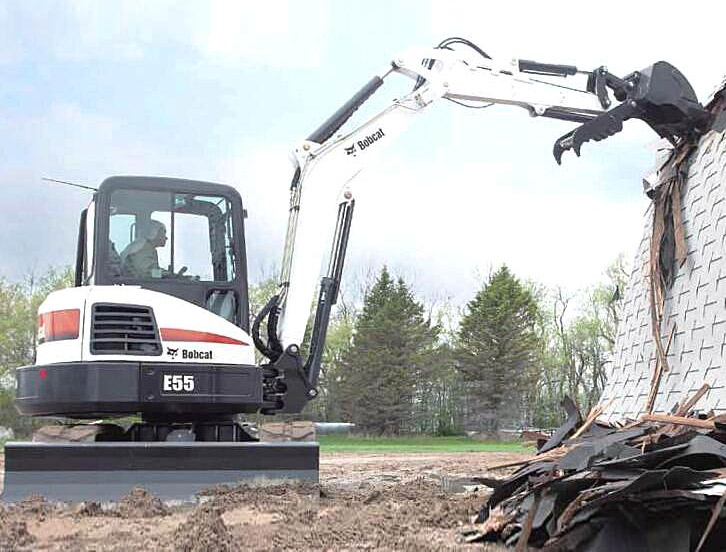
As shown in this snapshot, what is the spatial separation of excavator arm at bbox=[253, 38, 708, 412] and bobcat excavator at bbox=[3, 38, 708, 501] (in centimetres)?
3

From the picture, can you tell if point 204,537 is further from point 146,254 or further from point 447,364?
point 447,364

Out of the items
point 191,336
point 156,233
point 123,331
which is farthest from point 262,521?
point 156,233

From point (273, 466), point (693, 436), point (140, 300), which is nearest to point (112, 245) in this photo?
point (140, 300)

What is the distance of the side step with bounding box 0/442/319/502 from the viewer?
27.1ft

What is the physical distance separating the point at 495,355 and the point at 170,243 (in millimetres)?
36112

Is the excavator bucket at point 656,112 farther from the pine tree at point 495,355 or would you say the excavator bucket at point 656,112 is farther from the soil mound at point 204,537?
the pine tree at point 495,355

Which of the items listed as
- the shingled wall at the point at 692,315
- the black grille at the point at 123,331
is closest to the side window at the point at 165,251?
the black grille at the point at 123,331

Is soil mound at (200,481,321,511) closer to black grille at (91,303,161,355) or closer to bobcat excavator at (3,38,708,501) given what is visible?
bobcat excavator at (3,38,708,501)

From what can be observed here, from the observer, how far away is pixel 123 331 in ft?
27.6

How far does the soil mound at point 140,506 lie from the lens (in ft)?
23.9

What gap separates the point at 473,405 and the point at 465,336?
3480 millimetres

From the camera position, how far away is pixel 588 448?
16.7ft

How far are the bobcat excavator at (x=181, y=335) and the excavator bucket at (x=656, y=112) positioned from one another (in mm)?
14

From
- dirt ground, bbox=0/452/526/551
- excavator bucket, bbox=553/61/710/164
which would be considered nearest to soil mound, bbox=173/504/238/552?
dirt ground, bbox=0/452/526/551
